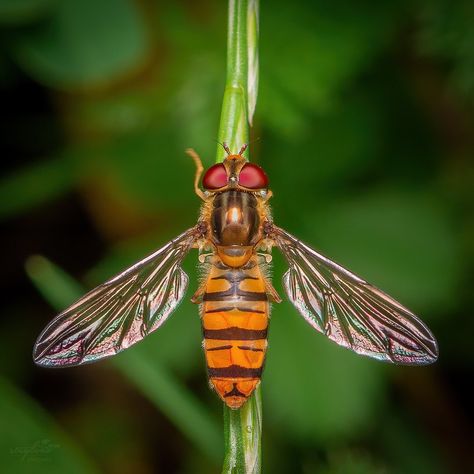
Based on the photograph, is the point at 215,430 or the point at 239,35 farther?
the point at 215,430

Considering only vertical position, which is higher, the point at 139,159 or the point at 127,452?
the point at 139,159

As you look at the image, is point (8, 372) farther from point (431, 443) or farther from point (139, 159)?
point (431, 443)

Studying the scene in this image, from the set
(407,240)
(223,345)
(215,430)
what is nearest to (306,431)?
(215,430)

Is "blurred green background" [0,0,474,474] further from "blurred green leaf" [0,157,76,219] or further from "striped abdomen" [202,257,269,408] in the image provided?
"striped abdomen" [202,257,269,408]

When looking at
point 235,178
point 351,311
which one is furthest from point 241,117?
point 351,311

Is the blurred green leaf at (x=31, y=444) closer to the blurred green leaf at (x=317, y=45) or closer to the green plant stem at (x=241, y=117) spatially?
the green plant stem at (x=241, y=117)

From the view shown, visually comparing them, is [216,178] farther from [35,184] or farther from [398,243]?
[398,243]
